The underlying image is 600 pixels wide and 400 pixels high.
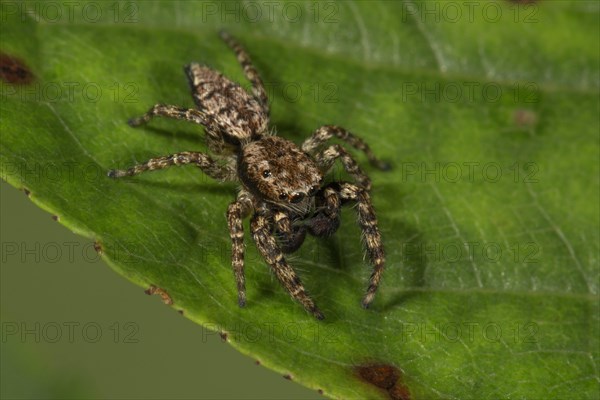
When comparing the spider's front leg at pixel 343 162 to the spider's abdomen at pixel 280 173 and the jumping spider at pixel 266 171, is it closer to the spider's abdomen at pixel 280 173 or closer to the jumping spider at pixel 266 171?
the jumping spider at pixel 266 171

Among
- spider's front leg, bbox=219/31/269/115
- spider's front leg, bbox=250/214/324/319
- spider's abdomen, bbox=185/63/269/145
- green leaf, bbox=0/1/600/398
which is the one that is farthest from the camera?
spider's abdomen, bbox=185/63/269/145

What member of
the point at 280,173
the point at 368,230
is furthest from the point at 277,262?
the point at 280,173

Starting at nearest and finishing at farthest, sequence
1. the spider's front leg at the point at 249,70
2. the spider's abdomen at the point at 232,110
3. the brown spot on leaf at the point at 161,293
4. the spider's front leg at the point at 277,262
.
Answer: the brown spot on leaf at the point at 161,293
the spider's front leg at the point at 277,262
the spider's front leg at the point at 249,70
the spider's abdomen at the point at 232,110

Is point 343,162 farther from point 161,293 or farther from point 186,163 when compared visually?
point 161,293

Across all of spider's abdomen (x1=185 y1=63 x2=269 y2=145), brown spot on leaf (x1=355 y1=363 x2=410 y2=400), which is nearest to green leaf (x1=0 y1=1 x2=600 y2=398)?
brown spot on leaf (x1=355 y1=363 x2=410 y2=400)

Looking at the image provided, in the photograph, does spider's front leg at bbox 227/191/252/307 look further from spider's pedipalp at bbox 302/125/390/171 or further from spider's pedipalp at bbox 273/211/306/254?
spider's pedipalp at bbox 302/125/390/171

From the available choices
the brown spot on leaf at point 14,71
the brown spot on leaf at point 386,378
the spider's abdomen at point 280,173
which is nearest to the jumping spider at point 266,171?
the spider's abdomen at point 280,173
